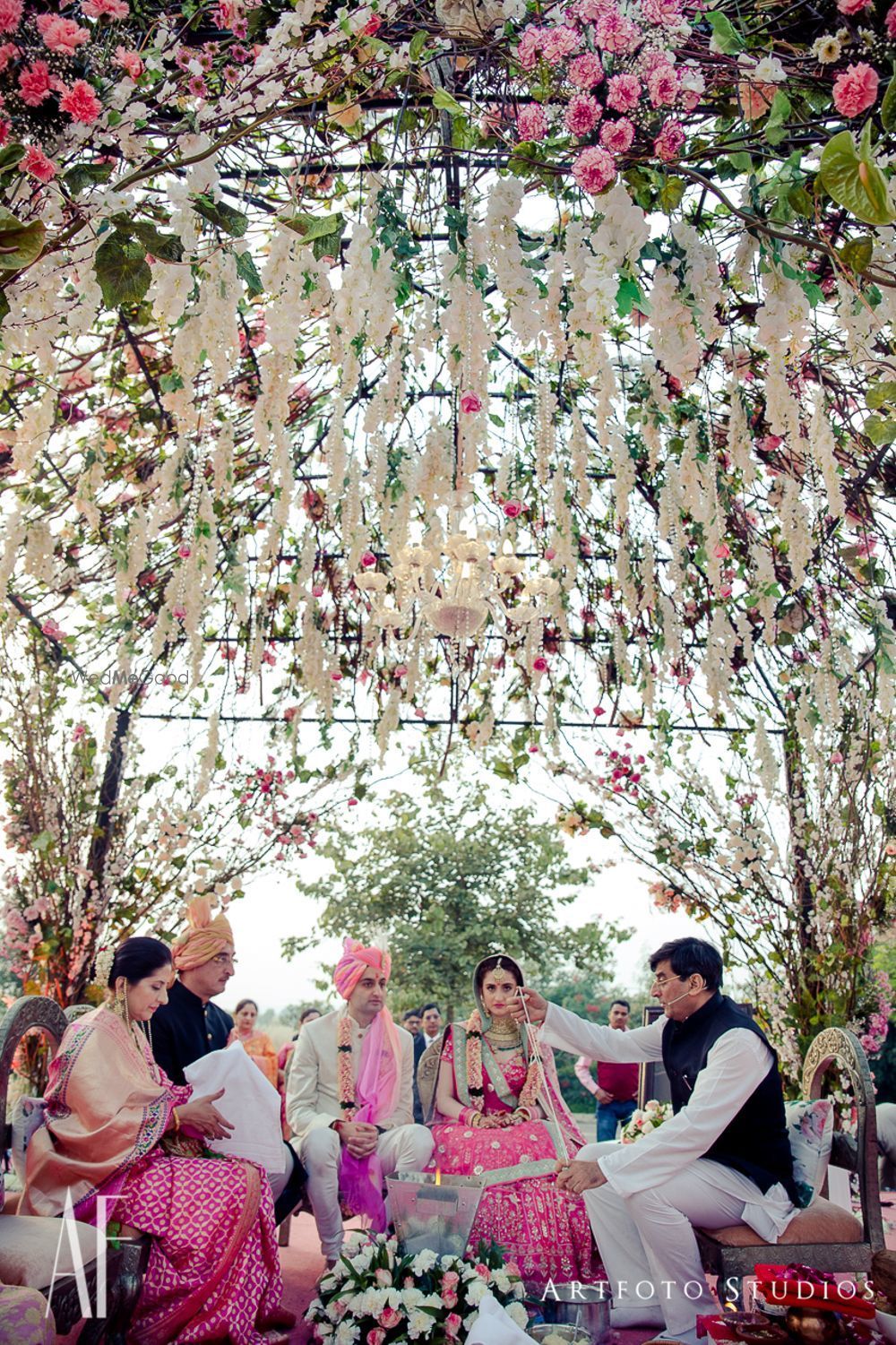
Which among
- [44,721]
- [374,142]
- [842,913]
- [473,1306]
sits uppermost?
[374,142]

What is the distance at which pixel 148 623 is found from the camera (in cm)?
465

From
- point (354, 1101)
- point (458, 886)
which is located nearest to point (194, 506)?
point (354, 1101)

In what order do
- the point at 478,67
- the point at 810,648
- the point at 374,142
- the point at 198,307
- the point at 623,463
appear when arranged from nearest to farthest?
the point at 478,67 → the point at 198,307 → the point at 374,142 → the point at 623,463 → the point at 810,648

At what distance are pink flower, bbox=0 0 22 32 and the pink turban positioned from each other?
300cm

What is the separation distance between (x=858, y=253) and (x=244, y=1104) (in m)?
2.70

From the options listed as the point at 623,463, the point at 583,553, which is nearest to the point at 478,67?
the point at 623,463

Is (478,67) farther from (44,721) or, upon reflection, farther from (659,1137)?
(44,721)

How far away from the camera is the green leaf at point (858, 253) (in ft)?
4.75

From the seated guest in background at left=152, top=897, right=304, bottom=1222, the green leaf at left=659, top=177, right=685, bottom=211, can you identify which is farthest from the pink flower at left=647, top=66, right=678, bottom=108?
the seated guest in background at left=152, top=897, right=304, bottom=1222

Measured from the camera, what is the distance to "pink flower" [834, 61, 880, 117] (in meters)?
1.48

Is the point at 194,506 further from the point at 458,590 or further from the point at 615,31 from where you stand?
the point at 615,31

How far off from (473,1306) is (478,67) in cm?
269

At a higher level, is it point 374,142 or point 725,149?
point 374,142

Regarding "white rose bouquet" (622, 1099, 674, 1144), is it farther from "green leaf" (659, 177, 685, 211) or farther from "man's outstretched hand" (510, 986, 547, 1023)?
"green leaf" (659, 177, 685, 211)
